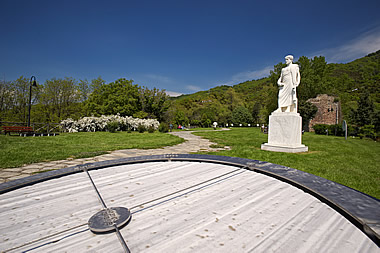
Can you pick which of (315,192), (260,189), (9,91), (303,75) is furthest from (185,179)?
(303,75)

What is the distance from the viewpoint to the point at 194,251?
0.63 metres

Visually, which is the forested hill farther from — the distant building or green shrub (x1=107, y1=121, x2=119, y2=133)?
green shrub (x1=107, y1=121, x2=119, y2=133)

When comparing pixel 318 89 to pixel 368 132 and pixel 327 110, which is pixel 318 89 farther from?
pixel 368 132

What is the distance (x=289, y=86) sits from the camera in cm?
573

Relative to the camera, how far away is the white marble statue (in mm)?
5602

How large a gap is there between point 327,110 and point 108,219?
2216 centimetres

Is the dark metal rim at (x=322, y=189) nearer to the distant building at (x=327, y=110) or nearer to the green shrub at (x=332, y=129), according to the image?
the green shrub at (x=332, y=129)

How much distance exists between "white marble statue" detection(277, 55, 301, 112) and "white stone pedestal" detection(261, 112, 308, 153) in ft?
1.32

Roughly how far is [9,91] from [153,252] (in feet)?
63.0

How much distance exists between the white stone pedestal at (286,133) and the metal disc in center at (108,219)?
5.31m

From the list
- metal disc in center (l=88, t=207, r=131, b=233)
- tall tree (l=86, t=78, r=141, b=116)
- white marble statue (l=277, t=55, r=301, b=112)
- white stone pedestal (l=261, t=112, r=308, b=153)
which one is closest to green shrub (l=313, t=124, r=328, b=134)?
white marble statue (l=277, t=55, r=301, b=112)

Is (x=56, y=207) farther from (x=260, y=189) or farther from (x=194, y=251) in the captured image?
(x=260, y=189)

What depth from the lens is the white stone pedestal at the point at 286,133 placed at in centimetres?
523

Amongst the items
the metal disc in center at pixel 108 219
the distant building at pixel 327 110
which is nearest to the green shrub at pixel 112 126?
the metal disc in center at pixel 108 219
